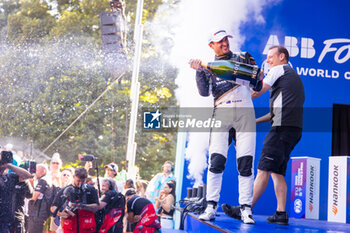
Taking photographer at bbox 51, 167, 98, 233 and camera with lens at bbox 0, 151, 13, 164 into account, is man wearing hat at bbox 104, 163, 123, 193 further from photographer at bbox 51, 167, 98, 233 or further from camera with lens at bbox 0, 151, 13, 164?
camera with lens at bbox 0, 151, 13, 164

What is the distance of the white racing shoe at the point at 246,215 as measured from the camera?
2.56m

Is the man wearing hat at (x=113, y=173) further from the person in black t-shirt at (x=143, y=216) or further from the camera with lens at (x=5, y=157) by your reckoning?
the camera with lens at (x=5, y=157)

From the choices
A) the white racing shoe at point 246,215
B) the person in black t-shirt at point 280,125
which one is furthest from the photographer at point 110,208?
the white racing shoe at point 246,215

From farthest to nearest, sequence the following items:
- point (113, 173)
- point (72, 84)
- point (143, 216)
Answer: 1. point (72, 84)
2. point (113, 173)
3. point (143, 216)

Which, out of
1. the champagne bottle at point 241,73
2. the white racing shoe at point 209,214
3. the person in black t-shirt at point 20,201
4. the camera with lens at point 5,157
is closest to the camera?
the white racing shoe at point 209,214

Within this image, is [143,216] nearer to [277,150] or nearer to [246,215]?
[246,215]

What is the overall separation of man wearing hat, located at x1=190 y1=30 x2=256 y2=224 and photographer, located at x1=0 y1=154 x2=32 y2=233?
1.74 metres

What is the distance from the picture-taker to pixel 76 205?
12.5 feet

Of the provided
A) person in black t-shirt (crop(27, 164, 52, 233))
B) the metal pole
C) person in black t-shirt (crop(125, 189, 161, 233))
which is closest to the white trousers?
person in black t-shirt (crop(125, 189, 161, 233))

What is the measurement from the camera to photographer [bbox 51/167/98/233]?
12.5ft

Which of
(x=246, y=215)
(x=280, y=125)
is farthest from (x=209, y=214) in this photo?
(x=280, y=125)

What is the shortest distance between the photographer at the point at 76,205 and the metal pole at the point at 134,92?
747mm

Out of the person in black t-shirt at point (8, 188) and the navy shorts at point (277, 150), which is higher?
the navy shorts at point (277, 150)

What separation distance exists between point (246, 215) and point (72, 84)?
2.93m
